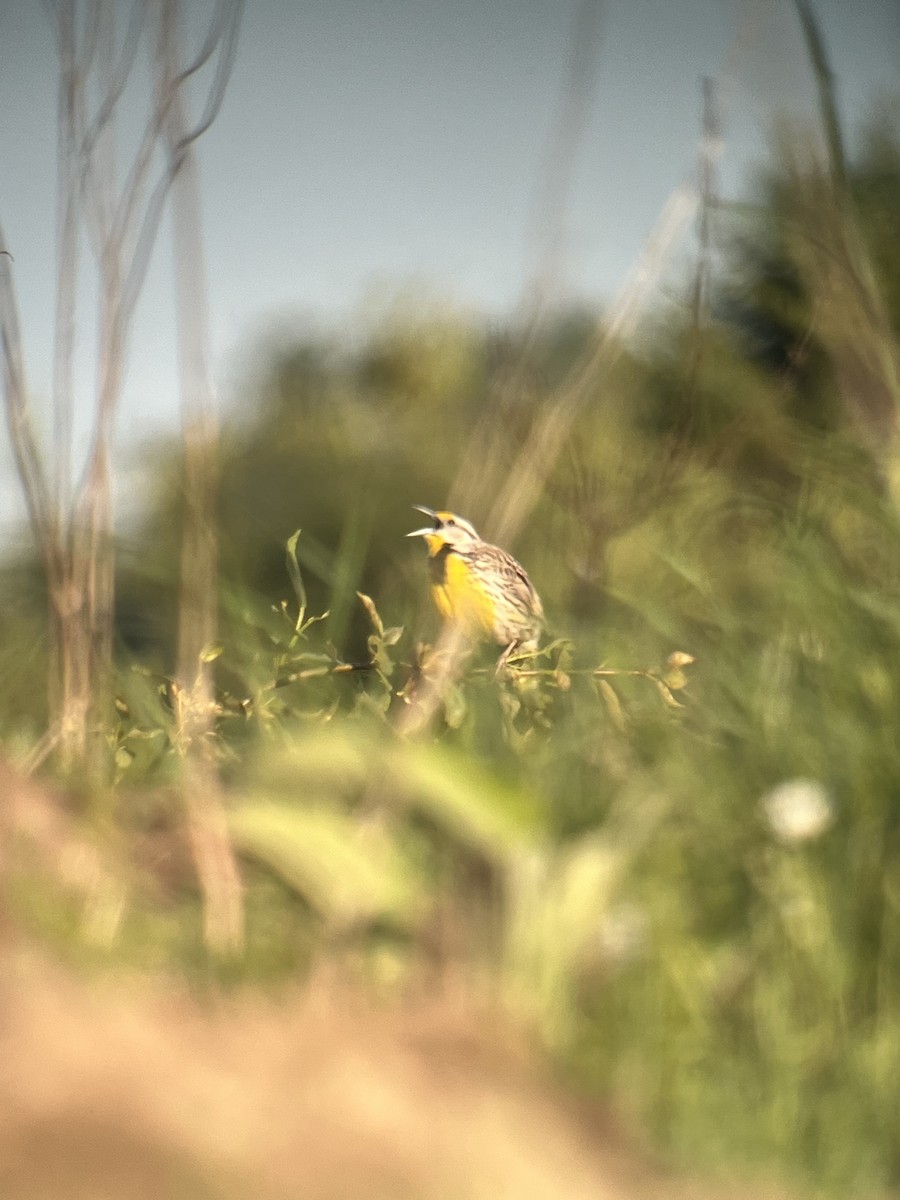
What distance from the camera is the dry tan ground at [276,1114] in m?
1.00

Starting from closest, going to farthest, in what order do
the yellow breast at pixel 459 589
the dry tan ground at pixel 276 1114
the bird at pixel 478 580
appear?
the dry tan ground at pixel 276 1114 → the bird at pixel 478 580 → the yellow breast at pixel 459 589

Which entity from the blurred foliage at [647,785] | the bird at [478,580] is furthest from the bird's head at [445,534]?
the blurred foliage at [647,785]

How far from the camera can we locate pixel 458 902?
66.7 inches

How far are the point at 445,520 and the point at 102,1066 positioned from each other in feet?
16.9

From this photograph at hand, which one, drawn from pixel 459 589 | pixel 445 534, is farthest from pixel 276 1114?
pixel 445 534

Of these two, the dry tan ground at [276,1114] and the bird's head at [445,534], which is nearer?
the dry tan ground at [276,1114]

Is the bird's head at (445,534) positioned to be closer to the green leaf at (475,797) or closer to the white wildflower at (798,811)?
the white wildflower at (798,811)

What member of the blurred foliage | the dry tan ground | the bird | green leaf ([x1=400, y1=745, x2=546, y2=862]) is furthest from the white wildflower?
the bird

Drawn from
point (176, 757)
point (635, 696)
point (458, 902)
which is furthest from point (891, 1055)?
point (176, 757)

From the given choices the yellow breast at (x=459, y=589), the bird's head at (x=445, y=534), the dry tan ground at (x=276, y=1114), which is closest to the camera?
the dry tan ground at (x=276, y=1114)

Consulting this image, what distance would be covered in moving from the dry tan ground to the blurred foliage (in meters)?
0.21

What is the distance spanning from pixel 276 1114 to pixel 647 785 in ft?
2.94

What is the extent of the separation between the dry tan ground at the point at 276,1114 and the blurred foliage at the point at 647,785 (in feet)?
0.68

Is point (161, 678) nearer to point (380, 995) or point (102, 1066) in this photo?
point (380, 995)
